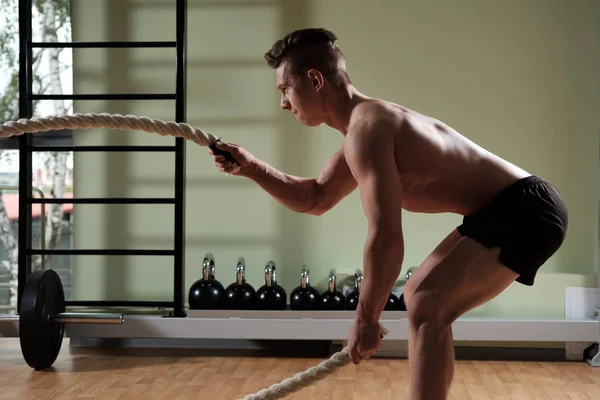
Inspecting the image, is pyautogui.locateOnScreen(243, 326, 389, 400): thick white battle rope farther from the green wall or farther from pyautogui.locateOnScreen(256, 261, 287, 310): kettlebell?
the green wall

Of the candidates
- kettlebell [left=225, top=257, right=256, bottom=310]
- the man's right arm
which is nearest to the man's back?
the man's right arm

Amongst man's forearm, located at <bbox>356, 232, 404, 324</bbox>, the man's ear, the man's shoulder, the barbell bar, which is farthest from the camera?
the barbell bar

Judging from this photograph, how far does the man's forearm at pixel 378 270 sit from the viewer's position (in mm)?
1919

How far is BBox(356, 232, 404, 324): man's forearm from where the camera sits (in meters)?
1.92

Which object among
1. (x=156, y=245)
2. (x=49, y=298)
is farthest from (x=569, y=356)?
(x=49, y=298)

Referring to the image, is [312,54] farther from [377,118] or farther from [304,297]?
[304,297]

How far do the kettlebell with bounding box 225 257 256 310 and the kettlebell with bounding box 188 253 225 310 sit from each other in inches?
1.6

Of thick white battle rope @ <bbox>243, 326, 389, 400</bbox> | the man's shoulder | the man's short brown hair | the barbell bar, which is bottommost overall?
the barbell bar

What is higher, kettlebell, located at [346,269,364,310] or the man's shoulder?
the man's shoulder

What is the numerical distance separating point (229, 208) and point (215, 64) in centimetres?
87

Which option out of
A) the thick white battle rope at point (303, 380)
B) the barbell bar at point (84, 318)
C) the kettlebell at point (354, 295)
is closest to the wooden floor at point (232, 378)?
the barbell bar at point (84, 318)

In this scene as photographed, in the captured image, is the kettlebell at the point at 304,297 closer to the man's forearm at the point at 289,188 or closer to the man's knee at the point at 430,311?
the man's forearm at the point at 289,188

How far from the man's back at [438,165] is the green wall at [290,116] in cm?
242

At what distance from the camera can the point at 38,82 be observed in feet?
15.8
